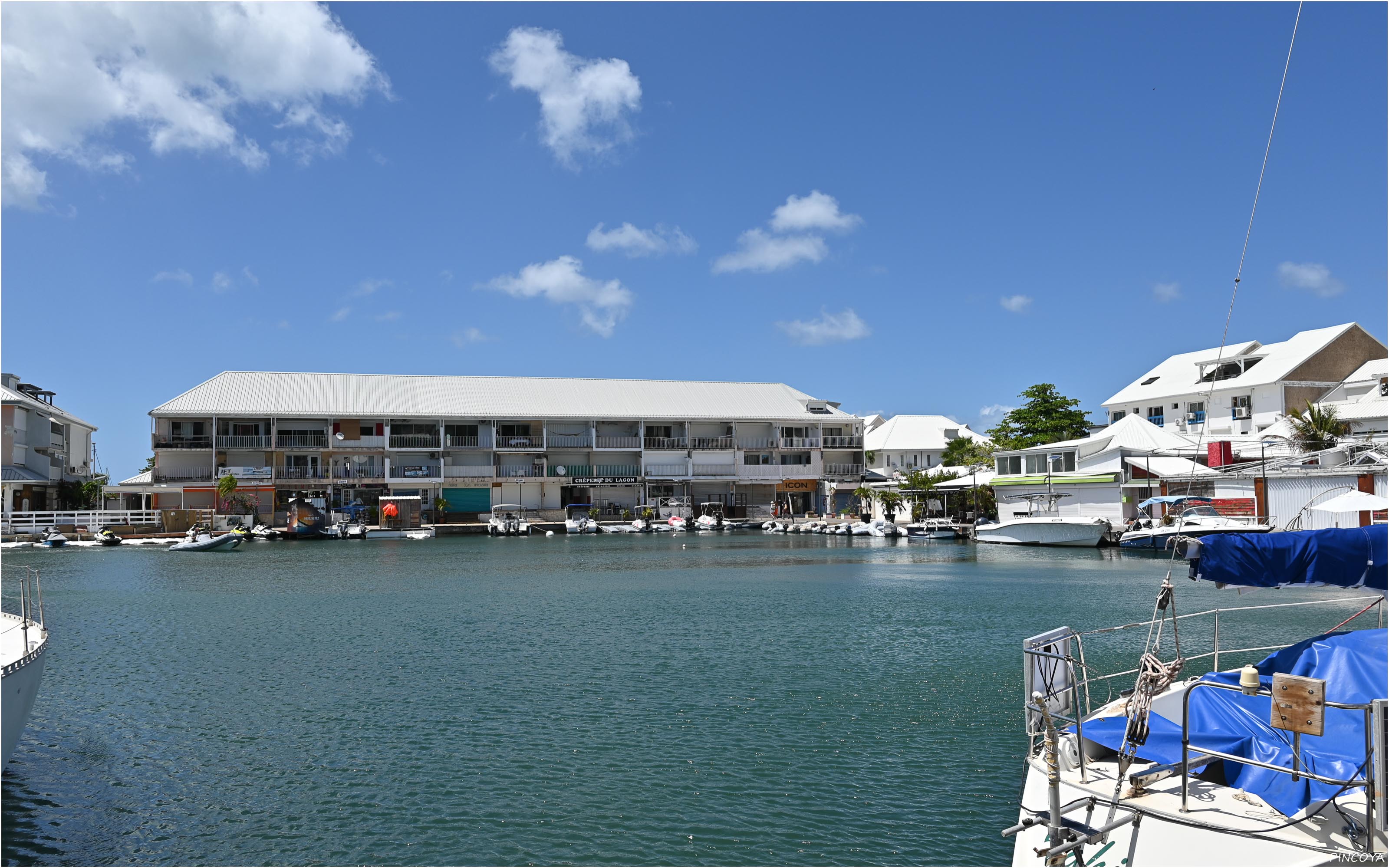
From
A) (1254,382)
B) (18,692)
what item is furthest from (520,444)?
(18,692)

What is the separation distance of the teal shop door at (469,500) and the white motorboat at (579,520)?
6.43 m

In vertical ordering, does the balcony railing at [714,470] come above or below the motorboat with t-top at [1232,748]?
above

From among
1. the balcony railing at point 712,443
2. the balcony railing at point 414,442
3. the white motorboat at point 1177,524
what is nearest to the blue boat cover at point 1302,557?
the white motorboat at point 1177,524

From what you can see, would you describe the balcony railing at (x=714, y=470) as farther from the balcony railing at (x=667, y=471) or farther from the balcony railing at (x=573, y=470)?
the balcony railing at (x=573, y=470)

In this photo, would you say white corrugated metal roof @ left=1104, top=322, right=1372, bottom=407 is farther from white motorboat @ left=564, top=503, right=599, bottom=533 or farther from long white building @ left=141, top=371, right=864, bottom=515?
white motorboat @ left=564, top=503, right=599, bottom=533

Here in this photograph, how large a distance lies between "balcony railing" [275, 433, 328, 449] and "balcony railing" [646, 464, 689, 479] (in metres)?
26.2

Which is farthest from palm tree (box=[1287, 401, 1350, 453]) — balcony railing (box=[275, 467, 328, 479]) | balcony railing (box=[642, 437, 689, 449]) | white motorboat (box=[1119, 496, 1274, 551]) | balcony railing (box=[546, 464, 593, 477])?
balcony railing (box=[275, 467, 328, 479])

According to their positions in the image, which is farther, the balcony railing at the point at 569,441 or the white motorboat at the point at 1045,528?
the balcony railing at the point at 569,441

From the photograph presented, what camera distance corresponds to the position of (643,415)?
81.7 metres

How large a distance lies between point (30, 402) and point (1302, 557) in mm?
77499

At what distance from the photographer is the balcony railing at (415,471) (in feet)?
247

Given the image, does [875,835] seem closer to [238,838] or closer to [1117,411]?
[238,838]

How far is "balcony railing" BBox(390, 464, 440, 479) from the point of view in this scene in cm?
7538

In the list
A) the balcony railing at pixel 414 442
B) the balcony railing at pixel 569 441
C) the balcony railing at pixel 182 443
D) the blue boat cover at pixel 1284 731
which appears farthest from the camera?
the balcony railing at pixel 569 441
